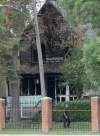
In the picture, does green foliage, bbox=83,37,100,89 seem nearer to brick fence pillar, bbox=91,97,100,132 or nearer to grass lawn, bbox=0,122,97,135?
grass lawn, bbox=0,122,97,135

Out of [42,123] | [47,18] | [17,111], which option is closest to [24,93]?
[47,18]

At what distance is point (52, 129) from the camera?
1721 inches

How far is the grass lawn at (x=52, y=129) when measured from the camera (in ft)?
138

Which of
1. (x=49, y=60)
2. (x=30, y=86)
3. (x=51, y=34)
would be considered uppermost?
(x=51, y=34)

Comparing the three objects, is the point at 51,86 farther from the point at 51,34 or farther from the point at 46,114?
the point at 46,114

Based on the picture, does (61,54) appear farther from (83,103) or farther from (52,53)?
(83,103)

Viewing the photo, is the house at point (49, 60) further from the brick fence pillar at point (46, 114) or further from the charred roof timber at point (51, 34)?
the brick fence pillar at point (46, 114)

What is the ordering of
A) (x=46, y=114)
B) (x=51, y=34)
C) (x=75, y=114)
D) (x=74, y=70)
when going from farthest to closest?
(x=51, y=34)
(x=74, y=70)
(x=75, y=114)
(x=46, y=114)

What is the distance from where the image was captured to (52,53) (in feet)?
214

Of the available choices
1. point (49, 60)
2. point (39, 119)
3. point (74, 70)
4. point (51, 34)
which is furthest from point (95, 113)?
point (49, 60)

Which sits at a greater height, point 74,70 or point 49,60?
point 49,60

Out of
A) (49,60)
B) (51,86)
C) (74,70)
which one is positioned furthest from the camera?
(51,86)

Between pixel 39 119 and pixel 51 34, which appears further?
pixel 51 34

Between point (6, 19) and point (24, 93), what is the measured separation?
816 inches
